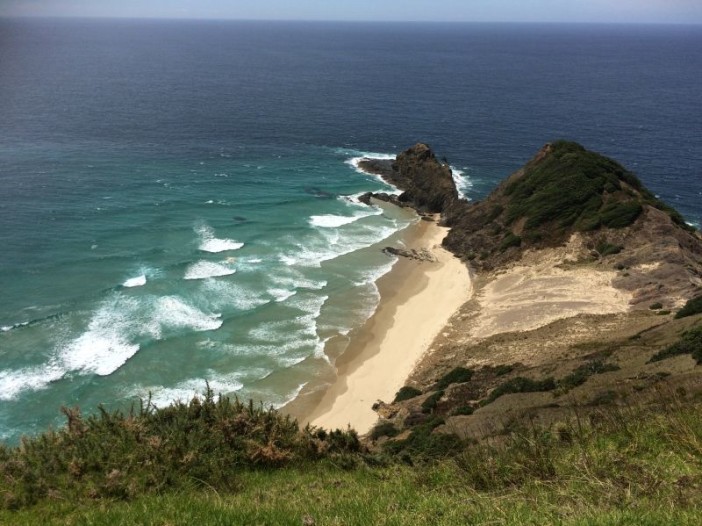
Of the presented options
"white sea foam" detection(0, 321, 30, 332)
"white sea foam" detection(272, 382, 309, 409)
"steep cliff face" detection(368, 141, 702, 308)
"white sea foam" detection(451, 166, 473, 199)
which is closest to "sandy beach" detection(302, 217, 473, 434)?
"white sea foam" detection(272, 382, 309, 409)

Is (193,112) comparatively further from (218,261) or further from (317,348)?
(317,348)

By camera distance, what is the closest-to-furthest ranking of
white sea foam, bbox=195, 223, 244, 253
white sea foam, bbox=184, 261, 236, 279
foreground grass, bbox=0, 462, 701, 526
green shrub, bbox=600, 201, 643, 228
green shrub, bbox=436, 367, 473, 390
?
foreground grass, bbox=0, 462, 701, 526 < green shrub, bbox=436, 367, 473, 390 < white sea foam, bbox=184, 261, 236, 279 < green shrub, bbox=600, 201, 643, 228 < white sea foam, bbox=195, 223, 244, 253

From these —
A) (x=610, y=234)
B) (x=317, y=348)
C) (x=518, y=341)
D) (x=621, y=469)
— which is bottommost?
(x=317, y=348)

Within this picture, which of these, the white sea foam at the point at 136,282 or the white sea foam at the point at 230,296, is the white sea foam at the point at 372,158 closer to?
the white sea foam at the point at 230,296

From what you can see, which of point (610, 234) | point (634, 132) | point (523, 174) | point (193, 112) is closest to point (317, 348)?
point (610, 234)

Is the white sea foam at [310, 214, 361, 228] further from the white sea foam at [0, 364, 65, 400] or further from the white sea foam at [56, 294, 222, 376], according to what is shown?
the white sea foam at [0, 364, 65, 400]

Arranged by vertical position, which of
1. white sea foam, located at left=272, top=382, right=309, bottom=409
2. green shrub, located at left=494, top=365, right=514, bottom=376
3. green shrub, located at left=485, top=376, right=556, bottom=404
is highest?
green shrub, located at left=485, top=376, right=556, bottom=404
